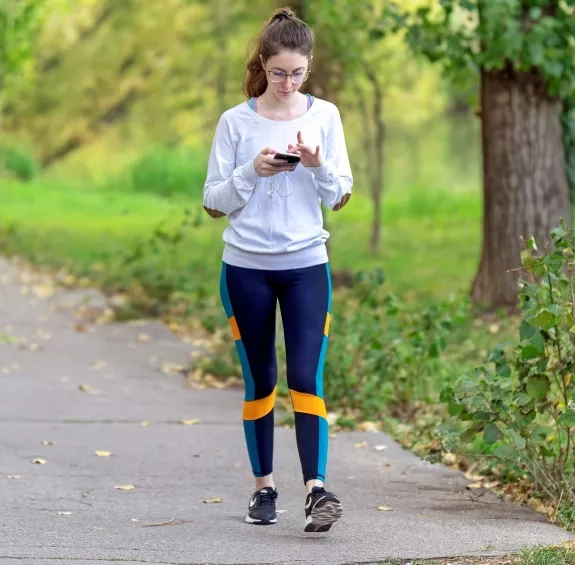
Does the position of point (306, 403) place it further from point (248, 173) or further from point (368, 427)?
point (368, 427)

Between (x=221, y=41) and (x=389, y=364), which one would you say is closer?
(x=389, y=364)

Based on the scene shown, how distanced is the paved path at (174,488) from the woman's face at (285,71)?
1616 mm

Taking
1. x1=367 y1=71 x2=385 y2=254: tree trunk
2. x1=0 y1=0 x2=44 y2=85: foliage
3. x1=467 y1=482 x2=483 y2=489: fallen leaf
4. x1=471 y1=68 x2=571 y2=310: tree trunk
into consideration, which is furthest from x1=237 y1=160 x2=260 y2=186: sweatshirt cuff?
x1=0 y1=0 x2=44 y2=85: foliage

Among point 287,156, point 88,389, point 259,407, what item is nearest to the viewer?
point 287,156

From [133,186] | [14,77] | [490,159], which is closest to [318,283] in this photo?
[490,159]

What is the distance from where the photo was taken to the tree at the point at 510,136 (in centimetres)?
1048

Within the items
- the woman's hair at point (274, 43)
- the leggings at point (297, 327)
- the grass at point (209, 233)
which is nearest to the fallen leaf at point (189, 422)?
the leggings at point (297, 327)

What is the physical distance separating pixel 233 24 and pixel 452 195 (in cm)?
604

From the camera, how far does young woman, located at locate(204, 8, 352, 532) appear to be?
4.67 meters

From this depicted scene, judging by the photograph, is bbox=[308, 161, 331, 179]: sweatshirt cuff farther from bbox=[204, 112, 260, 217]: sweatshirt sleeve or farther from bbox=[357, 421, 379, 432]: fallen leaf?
bbox=[357, 421, 379, 432]: fallen leaf

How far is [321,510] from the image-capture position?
15.3 feet

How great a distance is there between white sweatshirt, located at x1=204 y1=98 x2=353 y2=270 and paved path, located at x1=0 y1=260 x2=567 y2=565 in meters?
1.04

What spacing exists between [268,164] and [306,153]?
13 cm

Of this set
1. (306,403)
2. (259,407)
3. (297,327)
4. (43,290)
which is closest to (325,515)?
(306,403)
